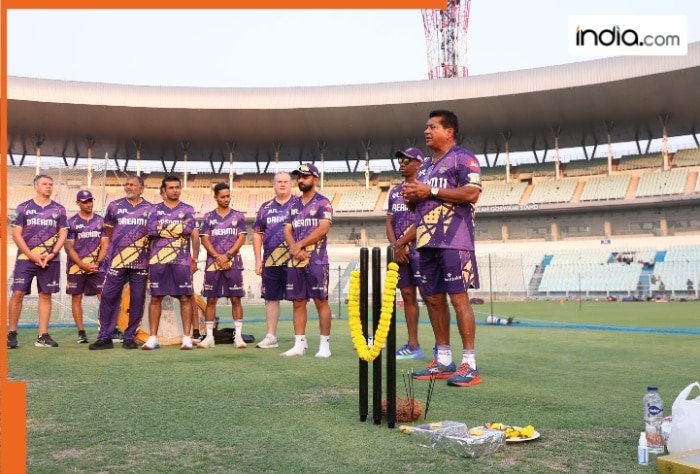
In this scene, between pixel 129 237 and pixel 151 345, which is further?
pixel 129 237

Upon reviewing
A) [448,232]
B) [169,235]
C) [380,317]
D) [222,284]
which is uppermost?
[169,235]

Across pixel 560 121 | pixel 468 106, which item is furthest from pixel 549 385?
pixel 560 121

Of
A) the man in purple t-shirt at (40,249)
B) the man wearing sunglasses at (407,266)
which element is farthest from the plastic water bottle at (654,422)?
the man in purple t-shirt at (40,249)

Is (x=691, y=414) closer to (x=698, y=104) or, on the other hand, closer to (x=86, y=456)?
(x=86, y=456)

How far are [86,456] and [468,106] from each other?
33.5 m

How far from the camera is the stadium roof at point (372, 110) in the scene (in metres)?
31.2

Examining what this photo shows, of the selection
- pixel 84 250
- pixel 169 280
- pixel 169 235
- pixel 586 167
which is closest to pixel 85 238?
pixel 84 250

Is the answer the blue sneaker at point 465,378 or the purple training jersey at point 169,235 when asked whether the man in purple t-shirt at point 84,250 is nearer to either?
the purple training jersey at point 169,235

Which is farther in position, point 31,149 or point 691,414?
point 31,149

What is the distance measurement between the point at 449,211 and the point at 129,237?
15.0 feet

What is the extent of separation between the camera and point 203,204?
40094 millimetres

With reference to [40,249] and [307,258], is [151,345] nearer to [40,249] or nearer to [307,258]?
[40,249]

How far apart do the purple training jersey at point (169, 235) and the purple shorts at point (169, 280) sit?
0.06 m

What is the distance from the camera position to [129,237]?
741cm
